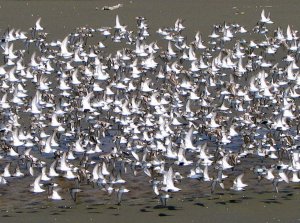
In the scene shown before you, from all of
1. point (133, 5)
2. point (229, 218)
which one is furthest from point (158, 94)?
point (133, 5)

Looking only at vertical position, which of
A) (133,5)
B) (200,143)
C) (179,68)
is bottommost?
(200,143)

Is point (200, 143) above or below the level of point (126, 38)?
below

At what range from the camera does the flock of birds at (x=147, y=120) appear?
2508 centimetres

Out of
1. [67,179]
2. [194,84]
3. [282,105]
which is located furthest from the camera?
[194,84]

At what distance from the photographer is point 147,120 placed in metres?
27.4

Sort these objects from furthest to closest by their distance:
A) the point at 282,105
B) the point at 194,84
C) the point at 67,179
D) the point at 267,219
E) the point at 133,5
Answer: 1. the point at 133,5
2. the point at 194,84
3. the point at 282,105
4. the point at 67,179
5. the point at 267,219

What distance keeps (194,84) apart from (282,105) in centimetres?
343

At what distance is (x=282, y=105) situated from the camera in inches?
1103

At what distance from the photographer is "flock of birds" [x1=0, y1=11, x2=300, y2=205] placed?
2508 centimetres

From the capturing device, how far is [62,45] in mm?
33375

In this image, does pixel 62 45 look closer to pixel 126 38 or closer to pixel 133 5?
pixel 126 38

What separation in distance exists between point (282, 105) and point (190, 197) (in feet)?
15.7

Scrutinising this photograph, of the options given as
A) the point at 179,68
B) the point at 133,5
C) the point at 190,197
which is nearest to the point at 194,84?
the point at 179,68

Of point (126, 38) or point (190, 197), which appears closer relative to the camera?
point (190, 197)
